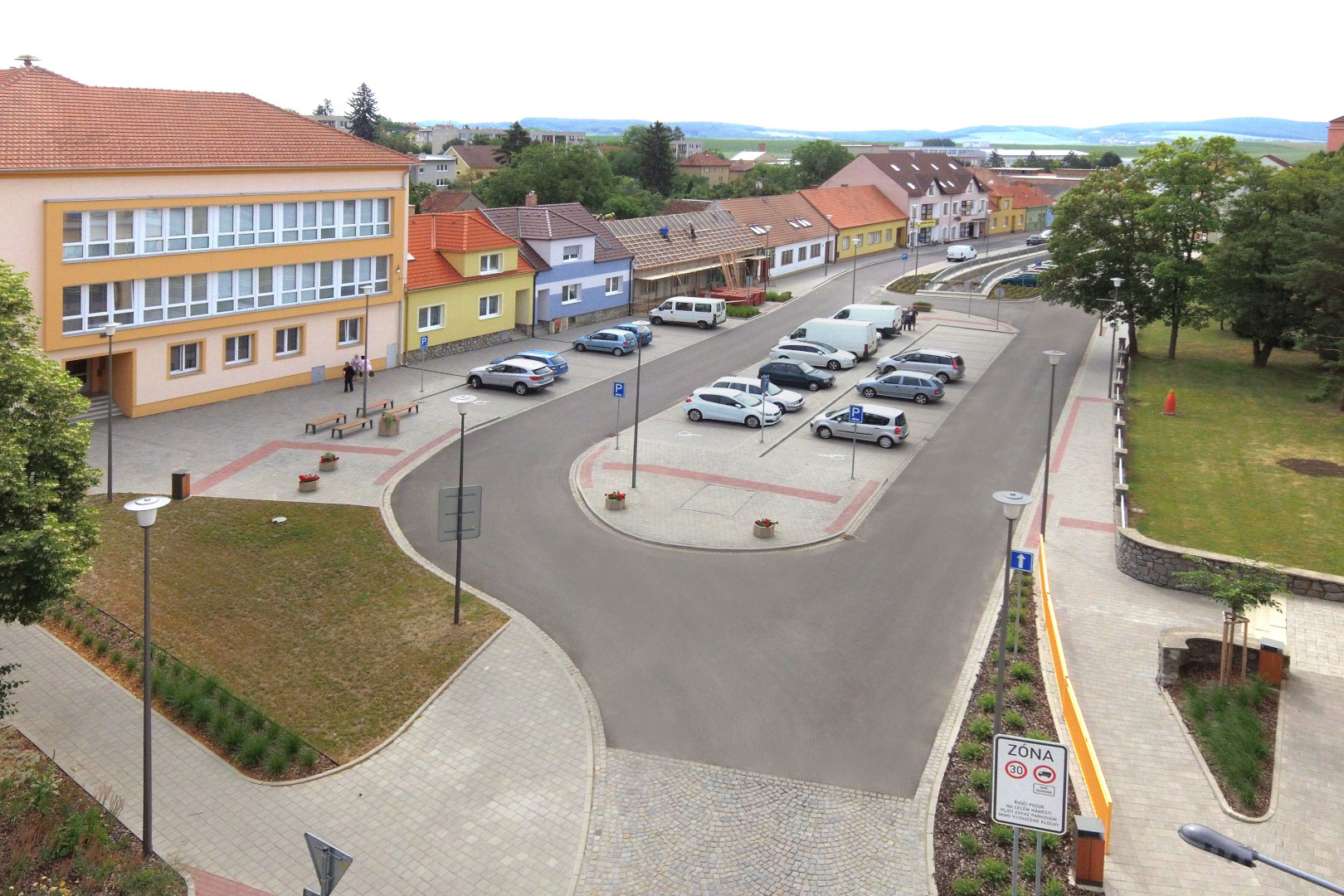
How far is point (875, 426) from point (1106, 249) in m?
19.9

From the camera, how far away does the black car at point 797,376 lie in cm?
4272

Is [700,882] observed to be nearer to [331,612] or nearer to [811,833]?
[811,833]

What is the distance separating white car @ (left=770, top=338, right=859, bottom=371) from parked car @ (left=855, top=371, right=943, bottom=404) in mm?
4441

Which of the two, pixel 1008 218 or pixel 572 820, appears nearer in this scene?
pixel 572 820

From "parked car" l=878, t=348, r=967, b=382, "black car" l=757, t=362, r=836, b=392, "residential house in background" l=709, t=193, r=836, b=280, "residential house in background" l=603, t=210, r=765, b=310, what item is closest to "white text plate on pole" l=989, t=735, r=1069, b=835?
"black car" l=757, t=362, r=836, b=392

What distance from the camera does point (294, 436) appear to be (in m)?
33.8

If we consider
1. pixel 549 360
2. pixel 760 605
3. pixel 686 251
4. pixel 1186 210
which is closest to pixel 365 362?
pixel 549 360

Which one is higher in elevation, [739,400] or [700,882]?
[739,400]

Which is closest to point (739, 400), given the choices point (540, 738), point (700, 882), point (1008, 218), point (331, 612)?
point (331, 612)

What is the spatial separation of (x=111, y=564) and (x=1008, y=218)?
9592 centimetres

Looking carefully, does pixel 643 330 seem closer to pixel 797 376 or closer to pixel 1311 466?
pixel 797 376

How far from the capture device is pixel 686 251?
61.3m

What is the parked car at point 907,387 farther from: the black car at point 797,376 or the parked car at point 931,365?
the parked car at point 931,365

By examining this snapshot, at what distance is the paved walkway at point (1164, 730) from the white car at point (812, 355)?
59.6 feet
